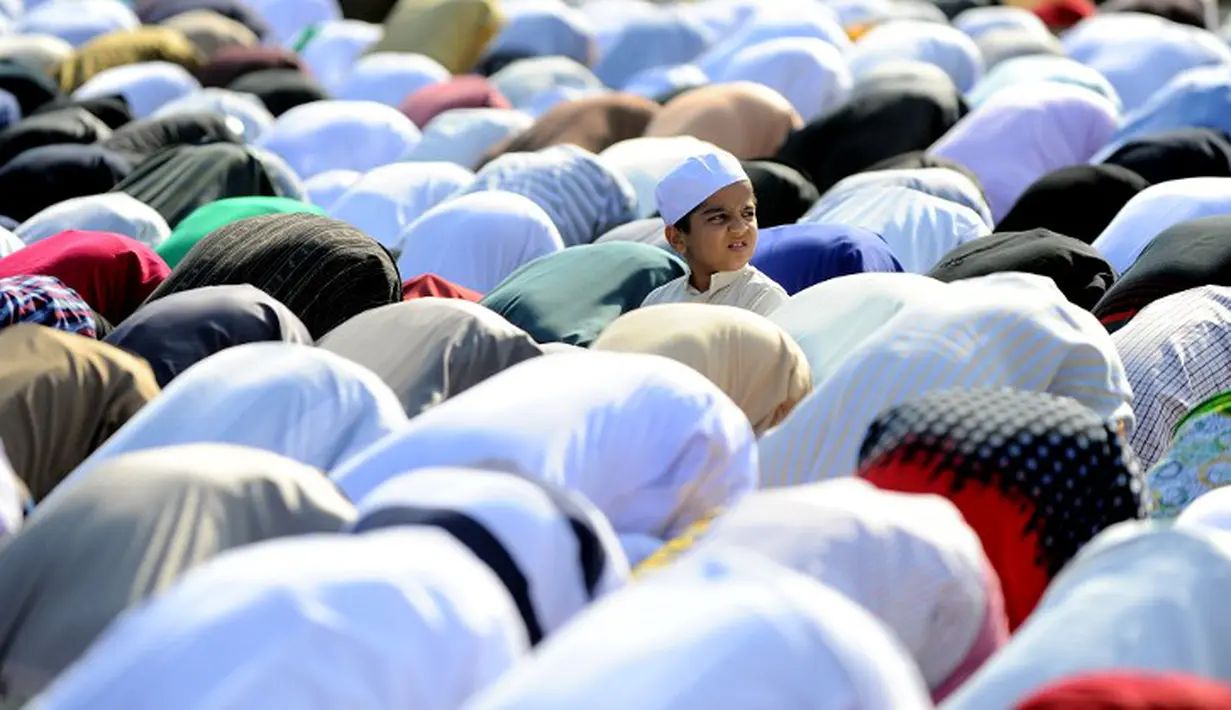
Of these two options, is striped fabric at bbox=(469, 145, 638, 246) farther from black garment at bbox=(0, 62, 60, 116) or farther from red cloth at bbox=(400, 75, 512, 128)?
black garment at bbox=(0, 62, 60, 116)

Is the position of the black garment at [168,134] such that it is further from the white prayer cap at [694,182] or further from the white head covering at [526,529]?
the white head covering at [526,529]

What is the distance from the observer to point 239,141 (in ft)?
20.2

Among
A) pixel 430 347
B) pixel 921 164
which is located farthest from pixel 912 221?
pixel 430 347

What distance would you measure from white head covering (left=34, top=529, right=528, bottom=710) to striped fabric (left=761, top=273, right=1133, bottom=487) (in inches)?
36.7

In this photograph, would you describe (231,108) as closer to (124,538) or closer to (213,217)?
(213,217)

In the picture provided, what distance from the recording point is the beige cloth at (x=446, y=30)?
823 cm

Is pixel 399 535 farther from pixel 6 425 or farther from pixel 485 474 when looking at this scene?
pixel 6 425

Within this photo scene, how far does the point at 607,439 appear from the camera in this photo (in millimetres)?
2328

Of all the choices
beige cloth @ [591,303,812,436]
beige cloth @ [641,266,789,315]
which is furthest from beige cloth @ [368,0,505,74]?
beige cloth @ [591,303,812,436]

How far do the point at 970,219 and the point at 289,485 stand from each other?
9.09ft

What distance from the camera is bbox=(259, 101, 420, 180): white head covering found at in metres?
6.42

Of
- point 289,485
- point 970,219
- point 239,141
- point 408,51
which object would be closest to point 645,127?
point 239,141

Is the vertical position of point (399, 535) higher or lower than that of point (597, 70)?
higher

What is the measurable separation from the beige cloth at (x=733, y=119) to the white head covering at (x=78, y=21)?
333cm
